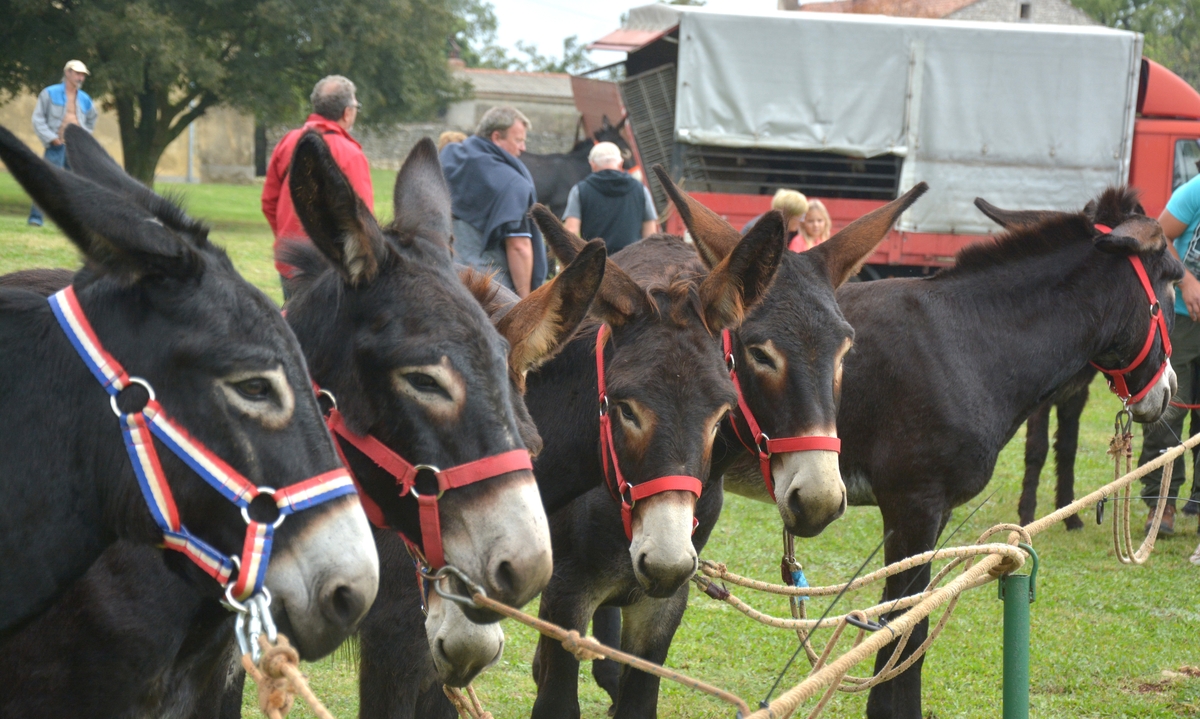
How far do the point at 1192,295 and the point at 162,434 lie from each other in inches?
265

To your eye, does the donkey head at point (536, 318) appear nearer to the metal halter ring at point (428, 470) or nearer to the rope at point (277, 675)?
the metal halter ring at point (428, 470)

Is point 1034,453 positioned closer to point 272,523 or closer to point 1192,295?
point 1192,295

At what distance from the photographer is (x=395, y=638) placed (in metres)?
3.06

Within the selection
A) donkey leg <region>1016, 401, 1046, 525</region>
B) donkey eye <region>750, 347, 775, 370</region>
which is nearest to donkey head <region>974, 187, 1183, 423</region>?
donkey eye <region>750, 347, 775, 370</region>

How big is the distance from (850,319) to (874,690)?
5.74 feet

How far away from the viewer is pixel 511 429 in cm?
223

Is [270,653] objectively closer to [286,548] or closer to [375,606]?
[286,548]

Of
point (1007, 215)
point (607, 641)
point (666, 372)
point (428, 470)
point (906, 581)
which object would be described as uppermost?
point (428, 470)

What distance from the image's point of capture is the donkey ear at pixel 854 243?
13.1 feet

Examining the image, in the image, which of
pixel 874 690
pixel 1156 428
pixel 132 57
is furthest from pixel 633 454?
pixel 132 57

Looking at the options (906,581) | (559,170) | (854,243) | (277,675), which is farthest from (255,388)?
(559,170)

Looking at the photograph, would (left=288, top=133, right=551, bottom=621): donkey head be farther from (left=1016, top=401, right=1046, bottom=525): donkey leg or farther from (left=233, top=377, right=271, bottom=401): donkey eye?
(left=1016, top=401, right=1046, bottom=525): donkey leg

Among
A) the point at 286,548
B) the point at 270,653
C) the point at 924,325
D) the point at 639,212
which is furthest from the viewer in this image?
the point at 639,212

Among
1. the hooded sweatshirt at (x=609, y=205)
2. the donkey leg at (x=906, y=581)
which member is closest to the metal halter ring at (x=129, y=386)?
the donkey leg at (x=906, y=581)
